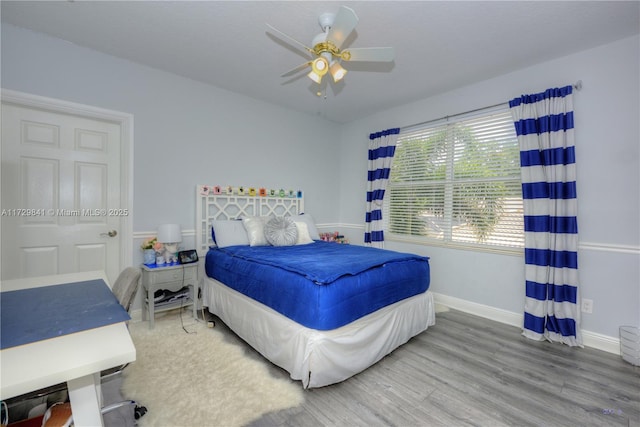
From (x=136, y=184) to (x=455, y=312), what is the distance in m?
3.93

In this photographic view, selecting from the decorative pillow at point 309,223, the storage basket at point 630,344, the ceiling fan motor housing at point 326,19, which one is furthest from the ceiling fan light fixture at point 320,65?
the storage basket at point 630,344

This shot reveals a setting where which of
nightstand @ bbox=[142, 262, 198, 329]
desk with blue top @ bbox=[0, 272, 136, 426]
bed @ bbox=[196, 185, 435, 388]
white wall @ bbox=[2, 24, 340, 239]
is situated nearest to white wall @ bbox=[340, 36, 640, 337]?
Answer: bed @ bbox=[196, 185, 435, 388]

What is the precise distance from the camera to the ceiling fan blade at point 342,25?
5.41ft

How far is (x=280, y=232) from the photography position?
3240 millimetres

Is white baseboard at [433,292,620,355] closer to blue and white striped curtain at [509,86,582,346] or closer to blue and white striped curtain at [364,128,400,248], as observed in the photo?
blue and white striped curtain at [509,86,582,346]

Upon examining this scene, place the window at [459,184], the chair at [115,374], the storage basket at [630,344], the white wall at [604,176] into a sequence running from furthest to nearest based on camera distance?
1. the window at [459,184]
2. the white wall at [604,176]
3. the storage basket at [630,344]
4. the chair at [115,374]

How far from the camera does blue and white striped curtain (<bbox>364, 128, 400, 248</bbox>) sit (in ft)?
13.5

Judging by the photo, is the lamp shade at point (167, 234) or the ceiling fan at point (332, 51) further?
the lamp shade at point (167, 234)

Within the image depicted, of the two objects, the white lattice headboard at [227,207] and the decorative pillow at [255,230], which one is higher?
the white lattice headboard at [227,207]

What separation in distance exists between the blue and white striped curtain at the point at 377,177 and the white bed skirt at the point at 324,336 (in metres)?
1.58

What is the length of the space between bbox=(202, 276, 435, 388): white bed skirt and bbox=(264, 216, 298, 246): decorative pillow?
2.44 ft

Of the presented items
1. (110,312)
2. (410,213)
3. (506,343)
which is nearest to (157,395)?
(110,312)

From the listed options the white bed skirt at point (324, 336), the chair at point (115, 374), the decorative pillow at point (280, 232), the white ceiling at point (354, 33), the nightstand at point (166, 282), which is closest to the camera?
the chair at point (115, 374)

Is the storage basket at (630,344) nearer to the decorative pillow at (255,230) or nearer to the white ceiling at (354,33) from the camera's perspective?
the white ceiling at (354,33)
